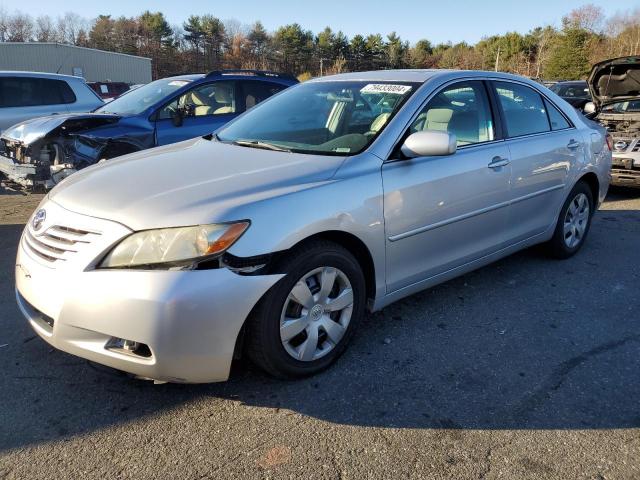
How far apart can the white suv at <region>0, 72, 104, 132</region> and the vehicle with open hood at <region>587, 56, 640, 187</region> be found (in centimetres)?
786

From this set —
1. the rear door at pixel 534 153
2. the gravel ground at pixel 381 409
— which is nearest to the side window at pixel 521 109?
the rear door at pixel 534 153

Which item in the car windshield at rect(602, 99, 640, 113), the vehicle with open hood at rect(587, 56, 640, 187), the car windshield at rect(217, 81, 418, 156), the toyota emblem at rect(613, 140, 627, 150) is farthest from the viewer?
the car windshield at rect(602, 99, 640, 113)

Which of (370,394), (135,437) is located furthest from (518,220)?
(135,437)

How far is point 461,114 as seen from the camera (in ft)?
12.3

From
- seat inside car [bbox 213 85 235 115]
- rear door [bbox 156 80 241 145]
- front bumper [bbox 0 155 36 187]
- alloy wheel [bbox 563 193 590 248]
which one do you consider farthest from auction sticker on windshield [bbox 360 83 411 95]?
front bumper [bbox 0 155 36 187]

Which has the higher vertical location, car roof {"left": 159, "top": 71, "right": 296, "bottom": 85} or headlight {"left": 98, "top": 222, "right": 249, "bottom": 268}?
car roof {"left": 159, "top": 71, "right": 296, "bottom": 85}

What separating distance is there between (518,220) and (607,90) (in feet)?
20.4

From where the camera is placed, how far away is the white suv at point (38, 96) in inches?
328

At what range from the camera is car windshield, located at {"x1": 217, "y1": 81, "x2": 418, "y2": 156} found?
3.28 metres

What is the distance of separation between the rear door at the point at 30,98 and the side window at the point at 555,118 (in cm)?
728

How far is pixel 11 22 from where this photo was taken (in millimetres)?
72875

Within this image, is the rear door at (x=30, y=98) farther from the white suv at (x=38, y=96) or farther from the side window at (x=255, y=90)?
the side window at (x=255, y=90)

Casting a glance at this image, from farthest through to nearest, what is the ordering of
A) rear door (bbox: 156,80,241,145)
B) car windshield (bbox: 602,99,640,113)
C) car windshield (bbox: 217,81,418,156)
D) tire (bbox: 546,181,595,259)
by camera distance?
car windshield (bbox: 602,99,640,113), rear door (bbox: 156,80,241,145), tire (bbox: 546,181,595,259), car windshield (bbox: 217,81,418,156)

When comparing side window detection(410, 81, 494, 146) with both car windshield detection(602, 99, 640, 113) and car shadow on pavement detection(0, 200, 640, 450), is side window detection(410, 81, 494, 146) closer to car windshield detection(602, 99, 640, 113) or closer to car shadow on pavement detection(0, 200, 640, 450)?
car shadow on pavement detection(0, 200, 640, 450)
